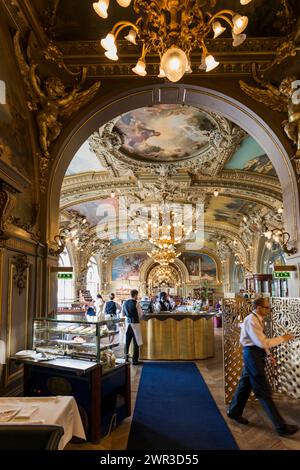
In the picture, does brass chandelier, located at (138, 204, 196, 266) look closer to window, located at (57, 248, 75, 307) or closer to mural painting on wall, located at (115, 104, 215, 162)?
mural painting on wall, located at (115, 104, 215, 162)

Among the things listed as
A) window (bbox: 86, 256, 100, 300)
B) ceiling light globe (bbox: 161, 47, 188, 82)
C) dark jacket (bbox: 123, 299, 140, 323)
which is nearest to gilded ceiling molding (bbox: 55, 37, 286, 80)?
ceiling light globe (bbox: 161, 47, 188, 82)

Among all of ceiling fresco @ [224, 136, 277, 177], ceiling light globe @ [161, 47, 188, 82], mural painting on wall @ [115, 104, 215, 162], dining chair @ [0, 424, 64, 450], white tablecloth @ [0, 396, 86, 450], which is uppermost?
mural painting on wall @ [115, 104, 215, 162]

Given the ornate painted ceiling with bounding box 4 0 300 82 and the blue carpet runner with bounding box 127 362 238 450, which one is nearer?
the blue carpet runner with bounding box 127 362 238 450

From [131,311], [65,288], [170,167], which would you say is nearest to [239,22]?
[131,311]

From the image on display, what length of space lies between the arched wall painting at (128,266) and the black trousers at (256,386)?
25955 mm

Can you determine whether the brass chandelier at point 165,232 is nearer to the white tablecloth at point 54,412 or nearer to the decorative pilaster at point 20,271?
the decorative pilaster at point 20,271

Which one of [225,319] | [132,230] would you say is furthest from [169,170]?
[132,230]

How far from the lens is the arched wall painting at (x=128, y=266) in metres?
30.0

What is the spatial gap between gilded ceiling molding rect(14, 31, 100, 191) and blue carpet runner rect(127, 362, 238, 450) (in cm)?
385

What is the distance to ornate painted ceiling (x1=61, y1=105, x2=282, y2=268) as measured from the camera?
827cm

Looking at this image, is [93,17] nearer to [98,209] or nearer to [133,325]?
[133,325]

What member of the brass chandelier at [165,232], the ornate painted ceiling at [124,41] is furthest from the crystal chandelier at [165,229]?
the ornate painted ceiling at [124,41]

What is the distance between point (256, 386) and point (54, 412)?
2.43 m

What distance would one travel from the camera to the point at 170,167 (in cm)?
1085
